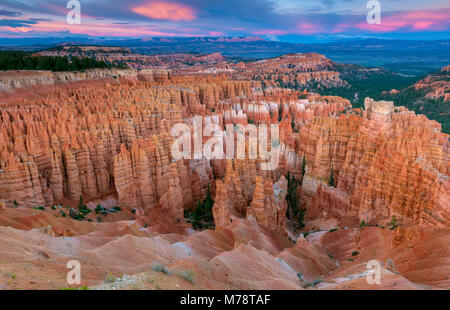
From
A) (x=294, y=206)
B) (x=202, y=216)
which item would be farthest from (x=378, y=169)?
(x=202, y=216)

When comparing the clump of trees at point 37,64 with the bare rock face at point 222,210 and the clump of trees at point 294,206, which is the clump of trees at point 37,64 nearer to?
the bare rock face at point 222,210

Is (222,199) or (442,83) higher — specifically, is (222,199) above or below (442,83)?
below

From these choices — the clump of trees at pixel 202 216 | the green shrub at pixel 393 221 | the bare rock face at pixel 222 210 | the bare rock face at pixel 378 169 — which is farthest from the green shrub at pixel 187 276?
the green shrub at pixel 393 221

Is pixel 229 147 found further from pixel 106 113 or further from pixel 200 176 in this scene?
pixel 106 113

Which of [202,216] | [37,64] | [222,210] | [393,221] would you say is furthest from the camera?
[37,64]

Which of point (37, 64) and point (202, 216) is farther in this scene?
point (37, 64)

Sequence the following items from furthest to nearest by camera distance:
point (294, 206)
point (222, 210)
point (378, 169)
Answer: point (294, 206)
point (378, 169)
point (222, 210)

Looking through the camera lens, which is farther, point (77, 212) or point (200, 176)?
point (200, 176)

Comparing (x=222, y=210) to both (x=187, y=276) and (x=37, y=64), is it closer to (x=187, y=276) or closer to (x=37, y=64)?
(x=187, y=276)

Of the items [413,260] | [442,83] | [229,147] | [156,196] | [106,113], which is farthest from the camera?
[442,83]

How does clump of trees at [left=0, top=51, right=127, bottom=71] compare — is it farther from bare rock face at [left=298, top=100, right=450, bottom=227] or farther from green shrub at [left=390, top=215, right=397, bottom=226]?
green shrub at [left=390, top=215, right=397, bottom=226]

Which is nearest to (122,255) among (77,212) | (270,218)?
(77,212)
